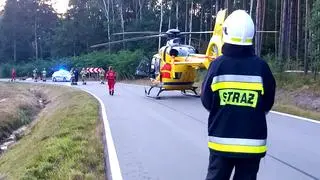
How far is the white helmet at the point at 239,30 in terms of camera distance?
4379 millimetres

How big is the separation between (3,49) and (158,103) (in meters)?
77.9

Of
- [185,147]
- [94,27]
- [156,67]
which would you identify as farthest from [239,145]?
[94,27]

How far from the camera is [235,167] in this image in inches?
175

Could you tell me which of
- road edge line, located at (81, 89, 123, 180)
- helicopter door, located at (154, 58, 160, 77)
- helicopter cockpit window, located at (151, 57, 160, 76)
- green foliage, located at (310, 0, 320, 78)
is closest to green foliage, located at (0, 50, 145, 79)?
helicopter cockpit window, located at (151, 57, 160, 76)

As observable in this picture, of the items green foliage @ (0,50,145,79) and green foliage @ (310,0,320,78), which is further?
green foliage @ (0,50,145,79)

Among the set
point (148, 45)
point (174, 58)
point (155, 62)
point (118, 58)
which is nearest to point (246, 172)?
point (174, 58)

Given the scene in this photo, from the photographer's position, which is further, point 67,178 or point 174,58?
point 174,58

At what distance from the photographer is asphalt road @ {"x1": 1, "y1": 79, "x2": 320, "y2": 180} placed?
828 centimetres

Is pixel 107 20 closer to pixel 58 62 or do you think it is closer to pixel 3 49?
pixel 58 62

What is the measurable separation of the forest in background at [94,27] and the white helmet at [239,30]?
138 feet

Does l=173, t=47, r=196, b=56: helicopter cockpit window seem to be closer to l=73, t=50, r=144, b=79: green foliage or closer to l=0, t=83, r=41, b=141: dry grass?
l=0, t=83, r=41, b=141: dry grass

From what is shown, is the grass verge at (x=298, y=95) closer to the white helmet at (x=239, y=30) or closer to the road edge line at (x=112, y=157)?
the road edge line at (x=112, y=157)

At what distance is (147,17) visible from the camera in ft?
257

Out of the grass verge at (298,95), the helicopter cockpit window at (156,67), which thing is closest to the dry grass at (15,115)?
the helicopter cockpit window at (156,67)
